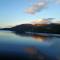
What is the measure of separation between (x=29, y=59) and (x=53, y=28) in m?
90.1

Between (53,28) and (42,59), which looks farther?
(53,28)

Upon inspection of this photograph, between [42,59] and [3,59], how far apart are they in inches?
132

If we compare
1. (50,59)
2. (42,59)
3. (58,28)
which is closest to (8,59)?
(42,59)

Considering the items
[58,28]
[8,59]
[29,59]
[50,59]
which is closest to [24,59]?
[29,59]

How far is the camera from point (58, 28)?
3755 inches

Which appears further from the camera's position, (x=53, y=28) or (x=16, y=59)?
(x=53, y=28)

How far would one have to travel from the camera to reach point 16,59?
11.1 metres

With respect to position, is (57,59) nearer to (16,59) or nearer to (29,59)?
(29,59)

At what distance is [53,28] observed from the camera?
9906cm

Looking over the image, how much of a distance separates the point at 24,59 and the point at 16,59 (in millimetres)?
701

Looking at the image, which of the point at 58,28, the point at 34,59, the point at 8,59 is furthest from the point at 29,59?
the point at 58,28

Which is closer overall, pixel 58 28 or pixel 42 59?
pixel 42 59

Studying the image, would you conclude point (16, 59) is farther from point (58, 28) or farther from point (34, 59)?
point (58, 28)

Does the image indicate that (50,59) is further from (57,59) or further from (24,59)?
(24,59)
